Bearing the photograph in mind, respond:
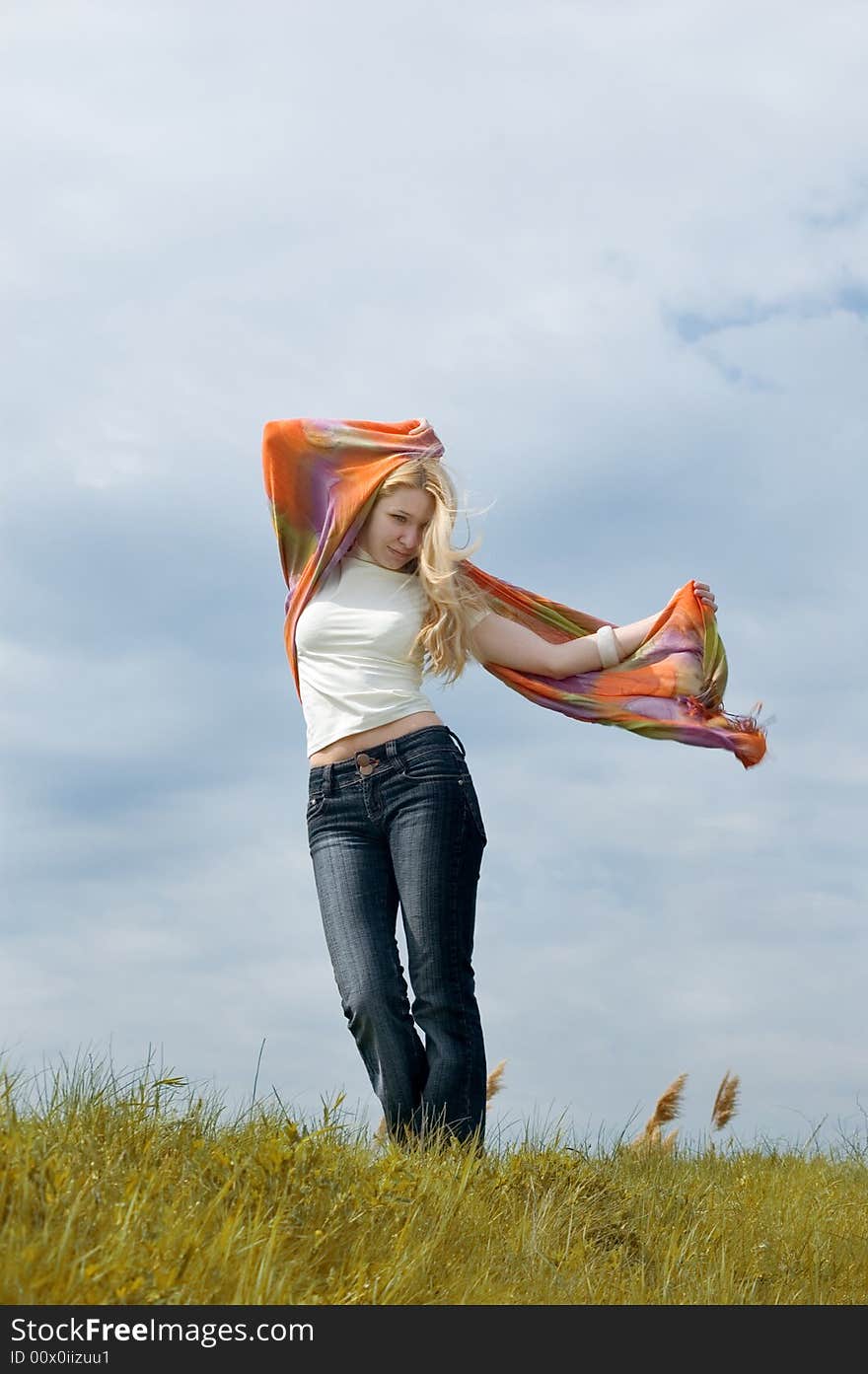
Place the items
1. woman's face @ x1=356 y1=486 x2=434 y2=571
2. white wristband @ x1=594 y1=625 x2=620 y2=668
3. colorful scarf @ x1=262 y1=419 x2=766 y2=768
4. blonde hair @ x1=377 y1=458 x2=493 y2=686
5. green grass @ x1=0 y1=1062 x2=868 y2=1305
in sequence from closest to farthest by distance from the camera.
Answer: green grass @ x1=0 y1=1062 x2=868 y2=1305 < blonde hair @ x1=377 y1=458 x2=493 y2=686 < woman's face @ x1=356 y1=486 x2=434 y2=571 < colorful scarf @ x1=262 y1=419 x2=766 y2=768 < white wristband @ x1=594 y1=625 x2=620 y2=668

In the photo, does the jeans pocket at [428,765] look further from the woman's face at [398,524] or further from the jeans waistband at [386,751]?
the woman's face at [398,524]

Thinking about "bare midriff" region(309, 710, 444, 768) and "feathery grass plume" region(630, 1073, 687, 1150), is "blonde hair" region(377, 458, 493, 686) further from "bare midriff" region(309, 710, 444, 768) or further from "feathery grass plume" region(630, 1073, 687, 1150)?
"feathery grass plume" region(630, 1073, 687, 1150)

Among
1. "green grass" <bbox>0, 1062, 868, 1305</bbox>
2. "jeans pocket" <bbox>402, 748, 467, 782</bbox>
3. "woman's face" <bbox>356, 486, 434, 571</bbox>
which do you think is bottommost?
"green grass" <bbox>0, 1062, 868, 1305</bbox>

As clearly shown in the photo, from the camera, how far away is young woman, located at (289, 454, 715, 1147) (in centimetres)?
510

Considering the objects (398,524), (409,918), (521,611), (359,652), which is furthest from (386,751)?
(521,611)

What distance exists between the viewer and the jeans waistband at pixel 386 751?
513 centimetres

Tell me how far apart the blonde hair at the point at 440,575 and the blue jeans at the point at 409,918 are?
354mm

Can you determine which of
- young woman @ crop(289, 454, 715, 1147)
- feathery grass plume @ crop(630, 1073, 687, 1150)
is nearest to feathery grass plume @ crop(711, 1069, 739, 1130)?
feathery grass plume @ crop(630, 1073, 687, 1150)

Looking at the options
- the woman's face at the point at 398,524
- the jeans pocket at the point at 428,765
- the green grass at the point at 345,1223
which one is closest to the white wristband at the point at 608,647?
the woman's face at the point at 398,524

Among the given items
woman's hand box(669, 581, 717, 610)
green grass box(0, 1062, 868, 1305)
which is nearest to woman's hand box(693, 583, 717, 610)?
woman's hand box(669, 581, 717, 610)

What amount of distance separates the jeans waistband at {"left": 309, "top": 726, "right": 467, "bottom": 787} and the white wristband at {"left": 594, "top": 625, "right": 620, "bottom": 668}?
1167 millimetres

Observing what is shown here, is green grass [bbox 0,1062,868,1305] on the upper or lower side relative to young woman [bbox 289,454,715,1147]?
lower

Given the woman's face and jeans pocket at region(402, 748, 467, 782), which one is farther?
the woman's face

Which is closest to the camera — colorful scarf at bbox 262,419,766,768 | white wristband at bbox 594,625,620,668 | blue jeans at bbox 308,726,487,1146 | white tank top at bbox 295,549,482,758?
blue jeans at bbox 308,726,487,1146
